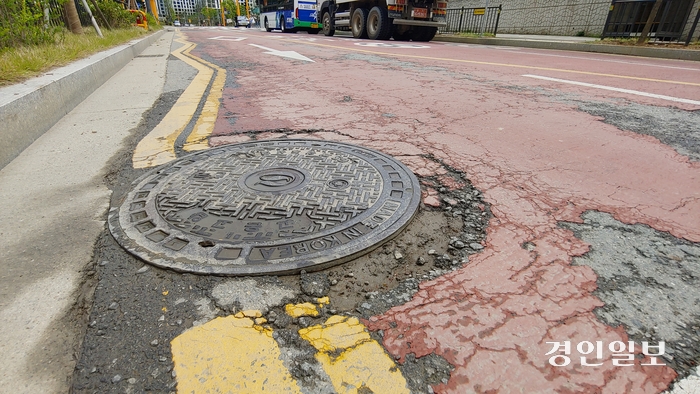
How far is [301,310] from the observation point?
120cm

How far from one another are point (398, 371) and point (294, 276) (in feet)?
A: 1.76

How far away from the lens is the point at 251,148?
2.50 metres

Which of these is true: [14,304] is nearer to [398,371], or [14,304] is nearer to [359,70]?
[398,371]

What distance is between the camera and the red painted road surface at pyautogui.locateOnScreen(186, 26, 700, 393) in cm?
104

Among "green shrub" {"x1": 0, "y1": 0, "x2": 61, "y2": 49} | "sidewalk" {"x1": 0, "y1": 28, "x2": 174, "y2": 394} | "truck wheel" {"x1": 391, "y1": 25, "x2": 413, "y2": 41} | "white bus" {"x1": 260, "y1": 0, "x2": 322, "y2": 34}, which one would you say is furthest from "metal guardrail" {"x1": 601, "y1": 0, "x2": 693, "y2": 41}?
"green shrub" {"x1": 0, "y1": 0, "x2": 61, "y2": 49}

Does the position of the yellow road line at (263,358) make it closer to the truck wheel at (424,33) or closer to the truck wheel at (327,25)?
the truck wheel at (424,33)

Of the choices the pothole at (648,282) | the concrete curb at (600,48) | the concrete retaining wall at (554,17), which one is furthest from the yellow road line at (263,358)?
the concrete retaining wall at (554,17)

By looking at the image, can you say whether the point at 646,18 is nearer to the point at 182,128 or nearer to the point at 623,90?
the point at 623,90

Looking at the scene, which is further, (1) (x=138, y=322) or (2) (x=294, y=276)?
(2) (x=294, y=276)

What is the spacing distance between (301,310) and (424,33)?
14.9m

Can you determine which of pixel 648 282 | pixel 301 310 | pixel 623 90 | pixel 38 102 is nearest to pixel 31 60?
pixel 38 102

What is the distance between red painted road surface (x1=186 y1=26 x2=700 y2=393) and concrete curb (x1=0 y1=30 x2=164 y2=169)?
1330mm

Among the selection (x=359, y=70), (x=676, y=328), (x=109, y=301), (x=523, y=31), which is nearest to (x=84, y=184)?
(x=109, y=301)

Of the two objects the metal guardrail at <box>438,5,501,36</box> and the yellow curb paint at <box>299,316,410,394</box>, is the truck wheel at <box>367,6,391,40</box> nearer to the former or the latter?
the metal guardrail at <box>438,5,501,36</box>
